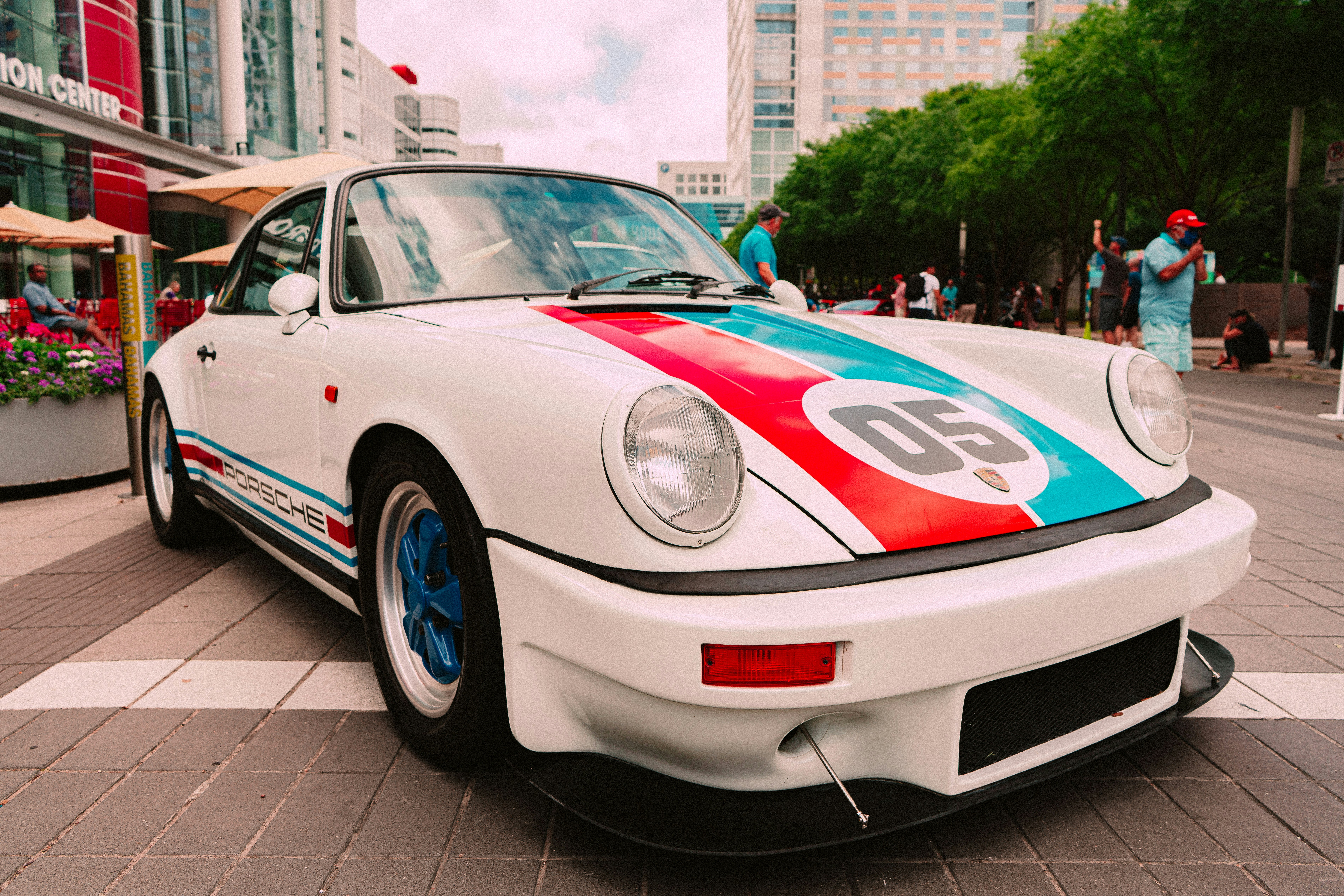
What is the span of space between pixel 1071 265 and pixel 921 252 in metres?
12.0

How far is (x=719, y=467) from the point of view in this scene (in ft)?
5.59

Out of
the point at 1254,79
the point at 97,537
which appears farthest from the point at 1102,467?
the point at 1254,79

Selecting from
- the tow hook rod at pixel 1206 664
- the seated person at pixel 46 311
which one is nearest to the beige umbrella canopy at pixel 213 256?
the seated person at pixel 46 311

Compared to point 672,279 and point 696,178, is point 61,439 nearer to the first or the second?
point 672,279

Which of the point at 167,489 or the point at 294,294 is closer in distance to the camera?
the point at 294,294

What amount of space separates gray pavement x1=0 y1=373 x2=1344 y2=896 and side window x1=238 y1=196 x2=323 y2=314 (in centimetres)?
127

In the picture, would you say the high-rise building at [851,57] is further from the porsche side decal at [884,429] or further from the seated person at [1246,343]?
the porsche side decal at [884,429]

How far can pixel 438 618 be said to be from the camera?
2301mm

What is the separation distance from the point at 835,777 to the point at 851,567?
0.38 metres

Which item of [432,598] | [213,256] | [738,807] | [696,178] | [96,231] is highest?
[696,178]

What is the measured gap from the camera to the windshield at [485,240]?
277 centimetres

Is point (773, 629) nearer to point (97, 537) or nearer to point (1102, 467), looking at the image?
point (1102, 467)

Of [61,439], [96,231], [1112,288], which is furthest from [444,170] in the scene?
[96,231]

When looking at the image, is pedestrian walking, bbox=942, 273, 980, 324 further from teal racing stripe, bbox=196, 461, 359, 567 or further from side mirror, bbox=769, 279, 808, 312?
teal racing stripe, bbox=196, 461, 359, 567
